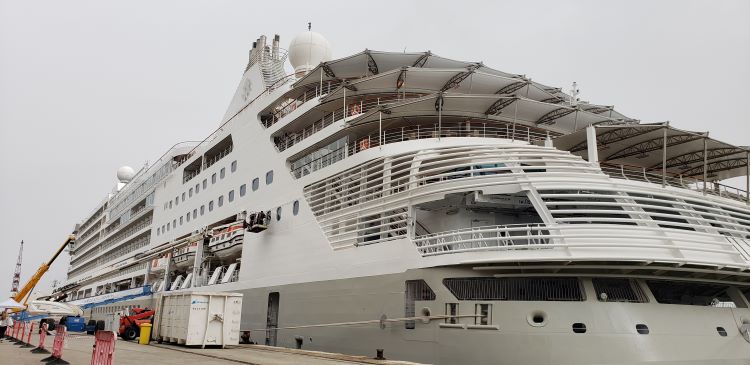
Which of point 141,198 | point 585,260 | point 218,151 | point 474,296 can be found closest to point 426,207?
point 474,296

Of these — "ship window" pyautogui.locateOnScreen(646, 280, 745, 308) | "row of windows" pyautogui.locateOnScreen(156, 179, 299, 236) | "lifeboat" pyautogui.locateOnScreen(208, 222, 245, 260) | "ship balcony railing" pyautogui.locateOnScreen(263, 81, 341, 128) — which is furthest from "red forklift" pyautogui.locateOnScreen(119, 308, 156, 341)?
"ship window" pyautogui.locateOnScreen(646, 280, 745, 308)

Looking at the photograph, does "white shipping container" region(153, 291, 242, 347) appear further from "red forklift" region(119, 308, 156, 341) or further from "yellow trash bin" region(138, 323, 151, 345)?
"red forklift" region(119, 308, 156, 341)

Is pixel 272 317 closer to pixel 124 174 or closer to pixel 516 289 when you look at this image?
pixel 516 289

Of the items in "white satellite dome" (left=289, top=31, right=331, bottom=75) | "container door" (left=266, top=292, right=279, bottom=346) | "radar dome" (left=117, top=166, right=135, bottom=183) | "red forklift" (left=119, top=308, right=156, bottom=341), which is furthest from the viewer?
"radar dome" (left=117, top=166, right=135, bottom=183)

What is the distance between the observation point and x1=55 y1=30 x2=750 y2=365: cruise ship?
1327 cm

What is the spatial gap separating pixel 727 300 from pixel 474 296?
680 centimetres

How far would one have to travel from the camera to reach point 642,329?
510 inches

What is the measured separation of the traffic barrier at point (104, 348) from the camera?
9.95m

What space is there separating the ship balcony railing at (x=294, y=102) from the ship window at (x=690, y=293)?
47.9ft

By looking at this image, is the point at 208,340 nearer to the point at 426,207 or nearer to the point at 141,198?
the point at 426,207

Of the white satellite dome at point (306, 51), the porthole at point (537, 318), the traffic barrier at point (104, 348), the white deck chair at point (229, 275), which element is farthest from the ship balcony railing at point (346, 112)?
the traffic barrier at point (104, 348)

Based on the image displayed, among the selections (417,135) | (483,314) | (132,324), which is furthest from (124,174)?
(483,314)

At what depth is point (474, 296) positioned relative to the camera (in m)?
14.7

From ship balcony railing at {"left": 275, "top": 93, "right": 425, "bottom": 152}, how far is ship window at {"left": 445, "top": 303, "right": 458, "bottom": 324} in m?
9.02
